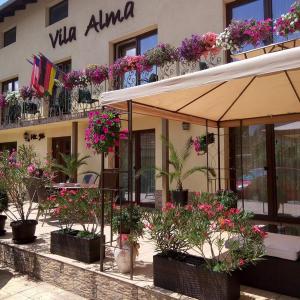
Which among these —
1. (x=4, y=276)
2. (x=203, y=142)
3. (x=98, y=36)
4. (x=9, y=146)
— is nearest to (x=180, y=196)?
(x=203, y=142)

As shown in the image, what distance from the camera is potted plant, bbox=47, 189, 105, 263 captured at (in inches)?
184

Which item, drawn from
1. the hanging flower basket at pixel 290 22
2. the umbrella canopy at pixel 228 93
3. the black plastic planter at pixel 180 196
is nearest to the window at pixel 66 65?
the black plastic planter at pixel 180 196

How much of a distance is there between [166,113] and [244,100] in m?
1.34

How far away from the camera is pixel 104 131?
4.25 meters

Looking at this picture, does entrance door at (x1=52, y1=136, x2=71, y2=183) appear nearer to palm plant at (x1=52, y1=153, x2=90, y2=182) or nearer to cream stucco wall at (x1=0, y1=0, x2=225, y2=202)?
cream stucco wall at (x1=0, y1=0, x2=225, y2=202)

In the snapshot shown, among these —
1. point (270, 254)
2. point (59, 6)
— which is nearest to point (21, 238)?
point (270, 254)

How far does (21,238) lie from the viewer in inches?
227

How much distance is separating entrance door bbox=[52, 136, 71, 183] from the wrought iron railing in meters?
1.04

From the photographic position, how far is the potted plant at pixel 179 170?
7.85 metres

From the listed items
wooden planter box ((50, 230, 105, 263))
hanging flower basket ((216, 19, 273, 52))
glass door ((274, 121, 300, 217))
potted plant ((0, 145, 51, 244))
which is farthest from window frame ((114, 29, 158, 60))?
wooden planter box ((50, 230, 105, 263))

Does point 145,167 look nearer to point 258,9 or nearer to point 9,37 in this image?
point 258,9

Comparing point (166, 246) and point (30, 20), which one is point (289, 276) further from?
point (30, 20)

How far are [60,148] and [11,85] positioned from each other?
4545 mm

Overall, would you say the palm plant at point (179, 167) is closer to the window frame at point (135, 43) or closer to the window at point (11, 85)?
the window frame at point (135, 43)
